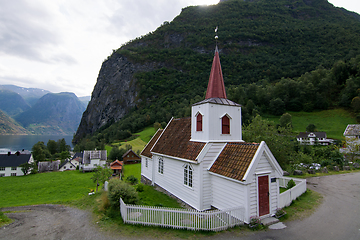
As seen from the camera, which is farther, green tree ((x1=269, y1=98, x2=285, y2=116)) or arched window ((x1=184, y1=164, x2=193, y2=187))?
green tree ((x1=269, y1=98, x2=285, y2=116))

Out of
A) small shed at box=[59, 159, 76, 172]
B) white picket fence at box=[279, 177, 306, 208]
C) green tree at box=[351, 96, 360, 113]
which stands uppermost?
green tree at box=[351, 96, 360, 113]

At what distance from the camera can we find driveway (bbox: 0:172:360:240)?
893 centimetres

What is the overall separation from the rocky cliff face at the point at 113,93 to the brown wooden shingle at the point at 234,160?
398ft

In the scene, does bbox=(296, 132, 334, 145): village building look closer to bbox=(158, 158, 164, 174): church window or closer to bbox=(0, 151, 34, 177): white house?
bbox=(158, 158, 164, 174): church window

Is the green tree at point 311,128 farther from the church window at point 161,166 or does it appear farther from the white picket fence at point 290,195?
the church window at point 161,166

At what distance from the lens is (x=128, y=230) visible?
31.6ft

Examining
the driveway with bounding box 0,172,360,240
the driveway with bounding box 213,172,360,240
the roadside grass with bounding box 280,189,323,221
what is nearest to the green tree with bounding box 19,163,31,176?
the driveway with bounding box 0,172,360,240

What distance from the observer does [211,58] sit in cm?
14438

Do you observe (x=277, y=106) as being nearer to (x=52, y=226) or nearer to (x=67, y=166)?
(x=52, y=226)

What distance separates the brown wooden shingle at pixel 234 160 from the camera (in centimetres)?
1001

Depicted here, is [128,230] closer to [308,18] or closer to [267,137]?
[267,137]

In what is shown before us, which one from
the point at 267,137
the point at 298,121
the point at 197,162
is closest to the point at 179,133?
the point at 197,162

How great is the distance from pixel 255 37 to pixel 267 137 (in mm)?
147598

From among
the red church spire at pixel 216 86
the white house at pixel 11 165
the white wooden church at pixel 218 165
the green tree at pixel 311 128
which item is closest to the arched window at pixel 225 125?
the white wooden church at pixel 218 165
